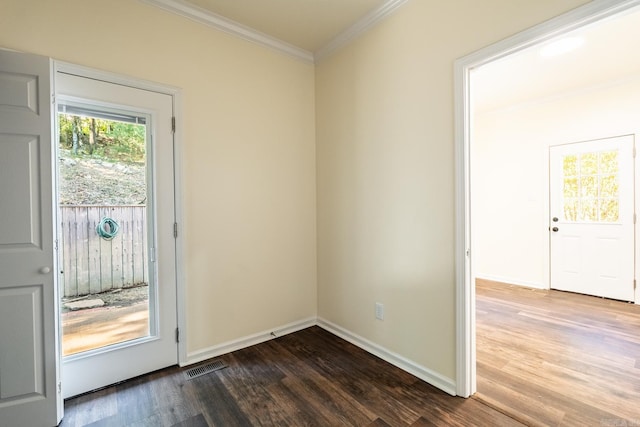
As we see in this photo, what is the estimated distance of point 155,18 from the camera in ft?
7.12

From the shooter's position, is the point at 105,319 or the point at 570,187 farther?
the point at 570,187

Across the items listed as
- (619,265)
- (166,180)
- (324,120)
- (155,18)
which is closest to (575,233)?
(619,265)

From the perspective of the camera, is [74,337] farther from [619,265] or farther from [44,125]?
[619,265]

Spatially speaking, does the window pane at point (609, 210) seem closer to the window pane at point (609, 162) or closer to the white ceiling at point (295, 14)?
the window pane at point (609, 162)

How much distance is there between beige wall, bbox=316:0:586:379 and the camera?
194 centimetres

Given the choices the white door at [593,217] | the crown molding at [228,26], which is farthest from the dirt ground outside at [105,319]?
the white door at [593,217]

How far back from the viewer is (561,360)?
2.32m

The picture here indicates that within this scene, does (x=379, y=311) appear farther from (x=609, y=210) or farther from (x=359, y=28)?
(x=609, y=210)

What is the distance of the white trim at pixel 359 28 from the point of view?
2.27 metres

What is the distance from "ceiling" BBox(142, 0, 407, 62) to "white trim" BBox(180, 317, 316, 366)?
2.76m

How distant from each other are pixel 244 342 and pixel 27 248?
1.72 meters

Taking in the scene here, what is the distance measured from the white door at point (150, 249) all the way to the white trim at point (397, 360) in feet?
4.80

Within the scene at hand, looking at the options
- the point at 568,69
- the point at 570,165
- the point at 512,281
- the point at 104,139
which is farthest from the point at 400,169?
the point at 512,281

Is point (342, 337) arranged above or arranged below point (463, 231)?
below
